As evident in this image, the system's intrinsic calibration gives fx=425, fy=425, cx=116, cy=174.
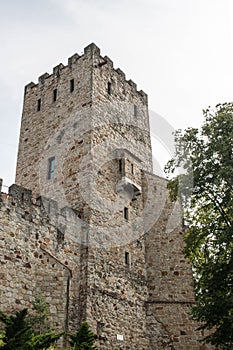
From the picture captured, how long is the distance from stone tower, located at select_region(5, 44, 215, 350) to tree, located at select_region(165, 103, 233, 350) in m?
2.53

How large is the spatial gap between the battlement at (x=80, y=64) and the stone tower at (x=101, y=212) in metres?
0.06

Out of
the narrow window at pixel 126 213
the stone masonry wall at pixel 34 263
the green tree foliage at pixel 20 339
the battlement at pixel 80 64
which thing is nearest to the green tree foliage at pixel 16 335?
the green tree foliage at pixel 20 339

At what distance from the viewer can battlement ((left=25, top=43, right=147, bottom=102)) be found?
2014 centimetres

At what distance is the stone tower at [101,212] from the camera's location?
46.7 feet

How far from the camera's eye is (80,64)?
20.2 meters

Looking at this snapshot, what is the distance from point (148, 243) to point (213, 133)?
245 inches

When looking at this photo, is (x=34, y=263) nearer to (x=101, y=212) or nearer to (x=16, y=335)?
(x=101, y=212)

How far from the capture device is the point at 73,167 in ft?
57.2

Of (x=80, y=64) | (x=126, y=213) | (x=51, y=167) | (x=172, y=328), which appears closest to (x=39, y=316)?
(x=172, y=328)

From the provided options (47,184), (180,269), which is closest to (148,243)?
(180,269)

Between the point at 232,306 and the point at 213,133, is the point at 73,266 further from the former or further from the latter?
the point at 213,133

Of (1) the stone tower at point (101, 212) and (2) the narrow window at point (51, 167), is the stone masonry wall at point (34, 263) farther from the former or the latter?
(2) the narrow window at point (51, 167)

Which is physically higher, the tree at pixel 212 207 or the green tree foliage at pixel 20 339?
the tree at pixel 212 207

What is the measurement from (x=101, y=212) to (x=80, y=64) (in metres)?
7.84
